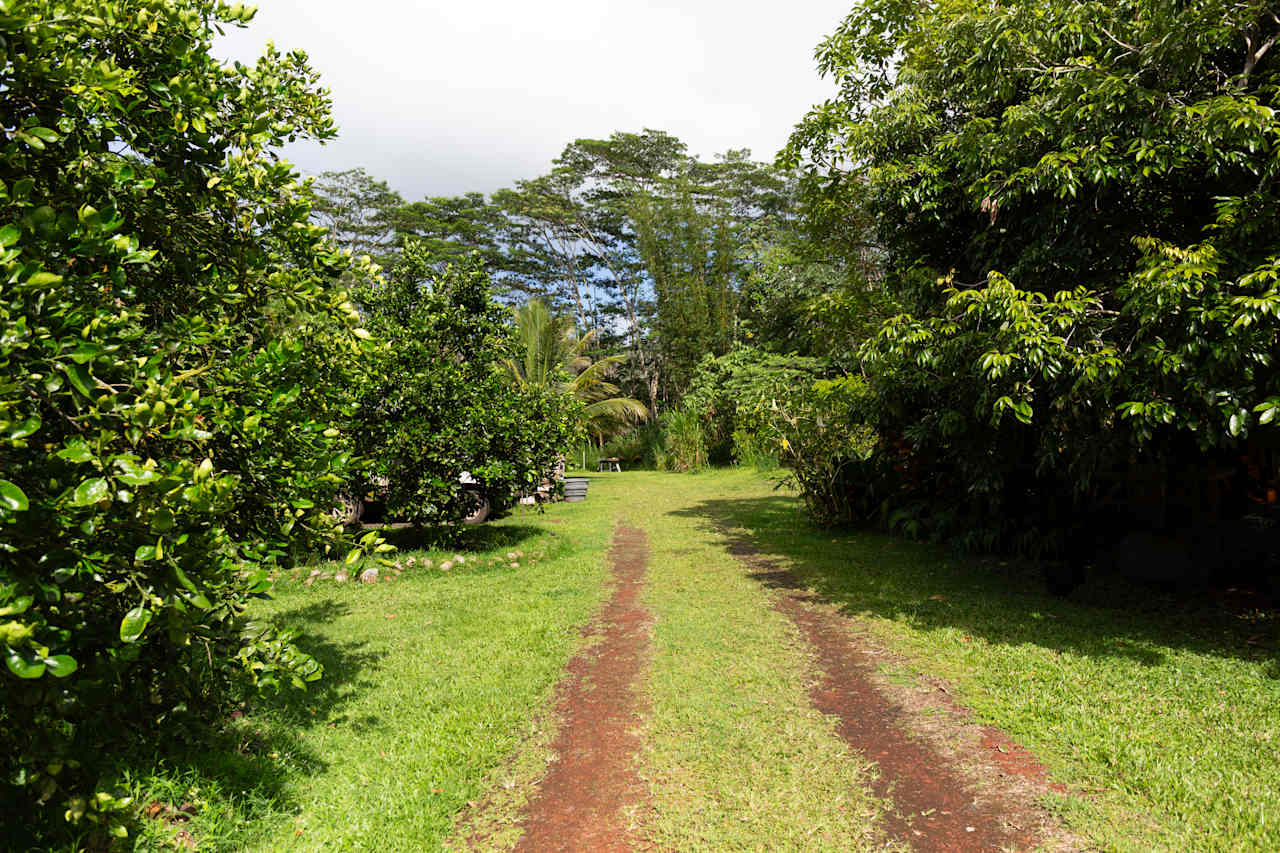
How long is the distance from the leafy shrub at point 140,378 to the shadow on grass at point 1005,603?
16.9ft

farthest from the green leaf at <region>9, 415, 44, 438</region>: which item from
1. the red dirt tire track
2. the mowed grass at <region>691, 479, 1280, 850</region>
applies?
the mowed grass at <region>691, 479, 1280, 850</region>

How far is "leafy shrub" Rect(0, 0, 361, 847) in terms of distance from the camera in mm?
1720

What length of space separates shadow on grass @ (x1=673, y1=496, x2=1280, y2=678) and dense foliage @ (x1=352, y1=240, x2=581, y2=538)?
3.28 meters

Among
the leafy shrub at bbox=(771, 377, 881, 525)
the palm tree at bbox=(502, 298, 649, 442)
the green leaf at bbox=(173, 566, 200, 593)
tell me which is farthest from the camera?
the palm tree at bbox=(502, 298, 649, 442)

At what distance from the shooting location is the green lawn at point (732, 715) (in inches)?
115

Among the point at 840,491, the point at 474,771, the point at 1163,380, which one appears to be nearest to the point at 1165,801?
the point at 1163,380

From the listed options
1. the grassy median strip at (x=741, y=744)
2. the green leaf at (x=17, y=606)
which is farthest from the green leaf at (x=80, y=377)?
the grassy median strip at (x=741, y=744)

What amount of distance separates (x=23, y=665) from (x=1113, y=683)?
5.40 m

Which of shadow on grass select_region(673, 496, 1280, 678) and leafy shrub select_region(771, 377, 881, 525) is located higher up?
leafy shrub select_region(771, 377, 881, 525)

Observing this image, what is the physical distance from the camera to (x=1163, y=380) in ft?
14.6

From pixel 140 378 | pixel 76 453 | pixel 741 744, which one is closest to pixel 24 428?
pixel 76 453

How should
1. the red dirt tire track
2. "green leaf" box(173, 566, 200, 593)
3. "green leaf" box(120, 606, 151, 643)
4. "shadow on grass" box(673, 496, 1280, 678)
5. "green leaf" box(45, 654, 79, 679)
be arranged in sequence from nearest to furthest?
"green leaf" box(45, 654, 79, 679), "green leaf" box(120, 606, 151, 643), "green leaf" box(173, 566, 200, 593), the red dirt tire track, "shadow on grass" box(673, 496, 1280, 678)

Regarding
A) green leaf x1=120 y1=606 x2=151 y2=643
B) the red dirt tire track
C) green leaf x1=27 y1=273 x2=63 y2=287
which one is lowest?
the red dirt tire track

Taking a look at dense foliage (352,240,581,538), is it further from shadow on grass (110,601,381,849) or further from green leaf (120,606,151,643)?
green leaf (120,606,151,643)
